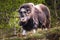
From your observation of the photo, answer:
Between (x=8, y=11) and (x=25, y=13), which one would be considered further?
(x=8, y=11)

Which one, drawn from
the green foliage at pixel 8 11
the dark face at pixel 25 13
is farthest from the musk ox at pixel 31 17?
the green foliage at pixel 8 11

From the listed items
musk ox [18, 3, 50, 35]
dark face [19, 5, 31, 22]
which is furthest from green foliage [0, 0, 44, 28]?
dark face [19, 5, 31, 22]

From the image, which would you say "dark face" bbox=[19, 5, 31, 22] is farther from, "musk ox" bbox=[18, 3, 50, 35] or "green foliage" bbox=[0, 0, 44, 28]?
"green foliage" bbox=[0, 0, 44, 28]

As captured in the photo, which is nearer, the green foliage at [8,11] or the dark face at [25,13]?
the dark face at [25,13]

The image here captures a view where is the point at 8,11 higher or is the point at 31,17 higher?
the point at 31,17

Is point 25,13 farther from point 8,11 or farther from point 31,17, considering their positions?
point 8,11

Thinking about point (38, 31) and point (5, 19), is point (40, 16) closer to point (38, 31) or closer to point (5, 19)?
point (38, 31)

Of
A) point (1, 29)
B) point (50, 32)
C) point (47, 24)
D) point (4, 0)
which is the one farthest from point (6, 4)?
point (50, 32)

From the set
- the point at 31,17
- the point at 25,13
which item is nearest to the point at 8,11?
the point at 31,17

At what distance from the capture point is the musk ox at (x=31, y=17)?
430 centimetres

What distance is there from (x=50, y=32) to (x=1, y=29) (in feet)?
13.4

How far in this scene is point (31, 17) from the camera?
4.45 meters

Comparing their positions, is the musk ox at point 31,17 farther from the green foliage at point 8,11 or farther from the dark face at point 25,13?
the green foliage at point 8,11

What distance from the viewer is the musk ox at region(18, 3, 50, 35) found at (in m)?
4.30
